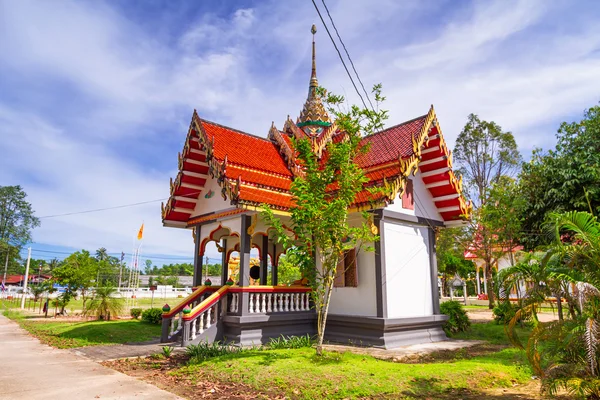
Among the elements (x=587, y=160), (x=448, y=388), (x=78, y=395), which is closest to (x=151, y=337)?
(x=78, y=395)

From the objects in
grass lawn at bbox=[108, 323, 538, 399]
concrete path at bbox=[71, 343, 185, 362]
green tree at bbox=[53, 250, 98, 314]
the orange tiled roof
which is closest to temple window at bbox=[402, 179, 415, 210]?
the orange tiled roof

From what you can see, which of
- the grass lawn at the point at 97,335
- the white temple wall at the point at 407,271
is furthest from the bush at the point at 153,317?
the white temple wall at the point at 407,271

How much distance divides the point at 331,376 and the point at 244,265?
4.95 meters

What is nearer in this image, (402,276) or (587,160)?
(402,276)

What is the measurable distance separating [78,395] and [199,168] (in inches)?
322

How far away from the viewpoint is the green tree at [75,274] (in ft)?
76.9

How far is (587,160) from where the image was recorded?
14.9 meters

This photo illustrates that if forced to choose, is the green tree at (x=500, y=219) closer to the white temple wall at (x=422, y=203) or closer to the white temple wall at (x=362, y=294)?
the white temple wall at (x=422, y=203)

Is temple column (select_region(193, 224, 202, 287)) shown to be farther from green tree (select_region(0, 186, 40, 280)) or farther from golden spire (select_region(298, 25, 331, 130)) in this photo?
green tree (select_region(0, 186, 40, 280))

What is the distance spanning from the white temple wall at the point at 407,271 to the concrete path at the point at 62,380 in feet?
23.1

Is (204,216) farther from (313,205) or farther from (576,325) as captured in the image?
(576,325)

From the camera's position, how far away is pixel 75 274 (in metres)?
23.5

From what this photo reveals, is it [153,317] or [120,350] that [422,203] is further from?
[153,317]

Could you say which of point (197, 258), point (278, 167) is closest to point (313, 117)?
point (278, 167)
